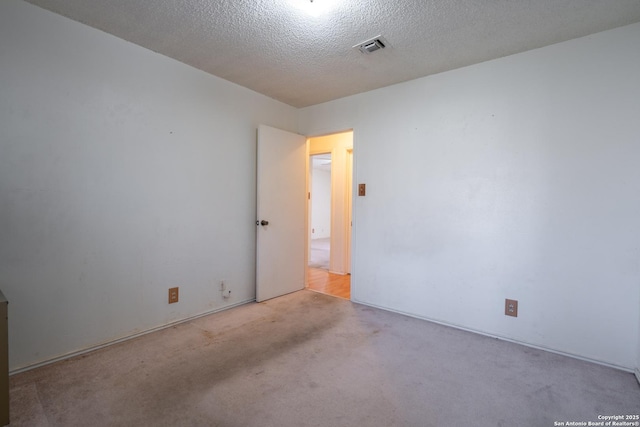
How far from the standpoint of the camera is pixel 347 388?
1779 millimetres

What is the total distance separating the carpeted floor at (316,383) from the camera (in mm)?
1541

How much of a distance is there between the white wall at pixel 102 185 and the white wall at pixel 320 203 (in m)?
6.15

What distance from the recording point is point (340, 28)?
2088 millimetres

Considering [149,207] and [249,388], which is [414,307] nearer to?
[249,388]

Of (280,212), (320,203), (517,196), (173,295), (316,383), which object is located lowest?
(316,383)

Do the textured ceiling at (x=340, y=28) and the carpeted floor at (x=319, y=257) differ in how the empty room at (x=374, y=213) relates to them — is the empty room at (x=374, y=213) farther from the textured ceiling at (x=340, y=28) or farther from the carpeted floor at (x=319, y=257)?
the carpeted floor at (x=319, y=257)

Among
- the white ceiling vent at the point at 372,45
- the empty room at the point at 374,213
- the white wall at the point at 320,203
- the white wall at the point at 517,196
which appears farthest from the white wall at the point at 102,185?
the white wall at the point at 320,203

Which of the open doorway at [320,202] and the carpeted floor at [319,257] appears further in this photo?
the open doorway at [320,202]

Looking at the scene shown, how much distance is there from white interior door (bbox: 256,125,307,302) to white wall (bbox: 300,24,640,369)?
2.86ft

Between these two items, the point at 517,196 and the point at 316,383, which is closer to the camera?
the point at 316,383

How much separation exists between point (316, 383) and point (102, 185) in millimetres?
2098

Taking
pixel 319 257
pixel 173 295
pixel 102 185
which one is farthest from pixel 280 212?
pixel 319 257

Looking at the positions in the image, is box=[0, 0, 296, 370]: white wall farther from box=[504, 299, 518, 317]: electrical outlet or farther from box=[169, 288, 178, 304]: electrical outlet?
box=[504, 299, 518, 317]: electrical outlet

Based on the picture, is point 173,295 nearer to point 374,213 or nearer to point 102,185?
point 102,185
